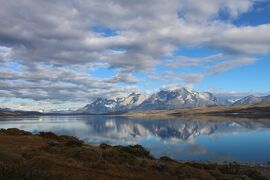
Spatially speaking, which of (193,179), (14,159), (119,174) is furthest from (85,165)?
(193,179)

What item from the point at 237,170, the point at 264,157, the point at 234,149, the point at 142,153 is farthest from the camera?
the point at 234,149

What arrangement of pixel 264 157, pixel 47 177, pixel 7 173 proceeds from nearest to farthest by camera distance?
pixel 7 173 < pixel 47 177 < pixel 264 157

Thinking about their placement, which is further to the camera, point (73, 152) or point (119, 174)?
point (73, 152)

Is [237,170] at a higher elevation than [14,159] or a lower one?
lower

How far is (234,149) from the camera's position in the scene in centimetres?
8444

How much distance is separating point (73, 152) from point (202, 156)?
4081 centimetres

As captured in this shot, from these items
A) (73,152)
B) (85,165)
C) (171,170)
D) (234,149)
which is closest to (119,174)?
(85,165)

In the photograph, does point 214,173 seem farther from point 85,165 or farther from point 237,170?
point 85,165

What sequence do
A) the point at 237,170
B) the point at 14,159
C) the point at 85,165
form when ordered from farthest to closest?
the point at 237,170 < the point at 85,165 < the point at 14,159

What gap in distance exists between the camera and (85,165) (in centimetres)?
3125

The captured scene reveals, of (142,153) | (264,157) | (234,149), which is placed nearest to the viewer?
(142,153)

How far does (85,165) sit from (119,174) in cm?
394

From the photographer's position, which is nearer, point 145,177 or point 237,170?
point 145,177

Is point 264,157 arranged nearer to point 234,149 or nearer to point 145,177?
point 234,149
